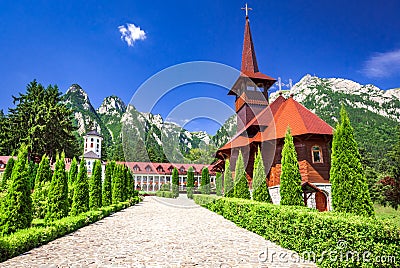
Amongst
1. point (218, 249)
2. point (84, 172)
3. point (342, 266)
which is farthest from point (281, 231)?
point (84, 172)

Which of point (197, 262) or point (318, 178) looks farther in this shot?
point (318, 178)

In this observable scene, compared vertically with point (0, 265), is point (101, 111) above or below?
above

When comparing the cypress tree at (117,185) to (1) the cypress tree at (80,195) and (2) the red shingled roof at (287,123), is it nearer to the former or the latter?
(1) the cypress tree at (80,195)

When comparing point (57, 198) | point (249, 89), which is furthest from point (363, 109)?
point (57, 198)

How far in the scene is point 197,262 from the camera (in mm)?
6148

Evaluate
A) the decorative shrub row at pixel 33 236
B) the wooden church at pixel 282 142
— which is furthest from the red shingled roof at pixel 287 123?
the decorative shrub row at pixel 33 236

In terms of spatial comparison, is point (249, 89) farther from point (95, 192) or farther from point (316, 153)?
point (95, 192)

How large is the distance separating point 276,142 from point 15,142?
38364 millimetres

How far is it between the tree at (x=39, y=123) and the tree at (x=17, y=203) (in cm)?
3042

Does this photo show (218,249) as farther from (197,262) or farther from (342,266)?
(342,266)

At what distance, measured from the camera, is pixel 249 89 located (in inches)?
987

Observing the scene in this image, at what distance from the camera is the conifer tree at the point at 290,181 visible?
10352 mm

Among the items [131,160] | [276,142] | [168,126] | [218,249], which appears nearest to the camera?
[218,249]

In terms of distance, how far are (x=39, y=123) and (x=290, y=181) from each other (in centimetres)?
3700
